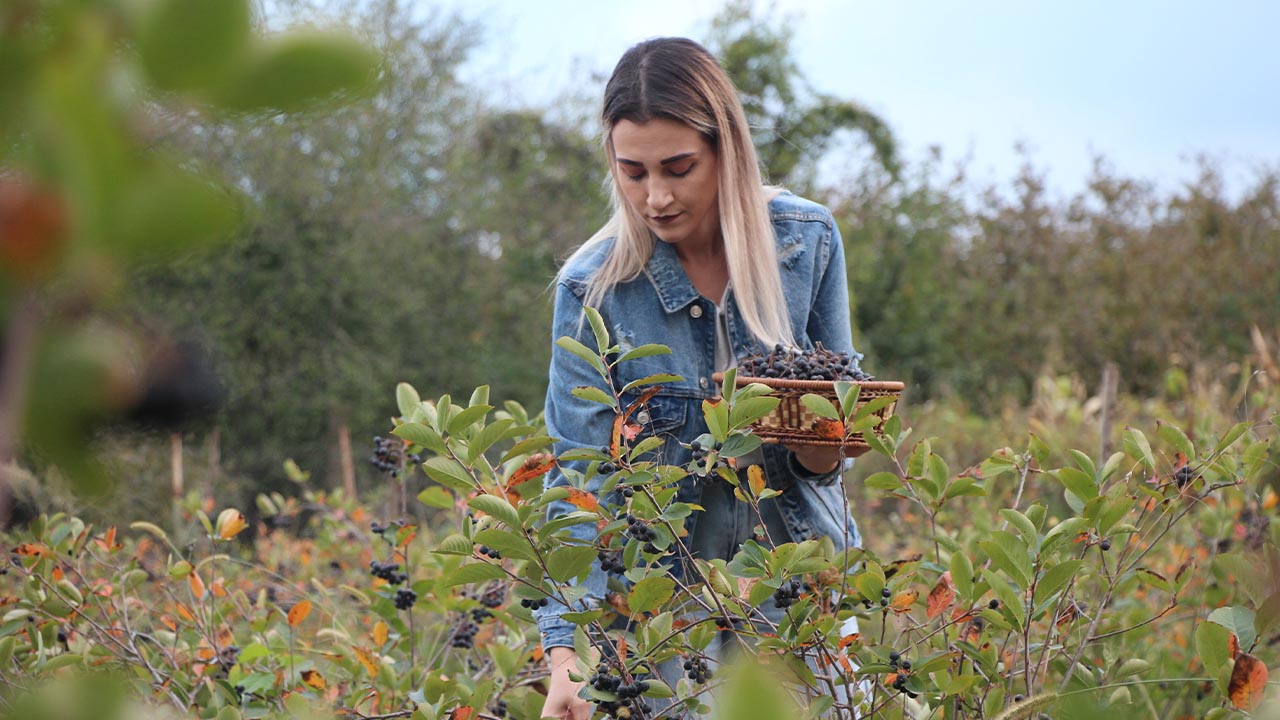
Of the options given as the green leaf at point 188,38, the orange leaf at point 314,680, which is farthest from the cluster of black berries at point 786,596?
the green leaf at point 188,38

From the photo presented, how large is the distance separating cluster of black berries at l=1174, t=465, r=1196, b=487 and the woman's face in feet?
3.17

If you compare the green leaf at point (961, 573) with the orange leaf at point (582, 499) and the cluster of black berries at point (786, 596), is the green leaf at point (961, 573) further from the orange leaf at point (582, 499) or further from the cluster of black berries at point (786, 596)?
the orange leaf at point (582, 499)

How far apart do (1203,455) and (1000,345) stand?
1122 cm

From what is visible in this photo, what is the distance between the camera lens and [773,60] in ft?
37.7

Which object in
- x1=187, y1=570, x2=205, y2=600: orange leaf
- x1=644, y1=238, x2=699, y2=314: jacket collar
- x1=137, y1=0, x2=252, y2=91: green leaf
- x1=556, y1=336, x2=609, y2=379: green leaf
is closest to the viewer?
x1=137, y1=0, x2=252, y2=91: green leaf

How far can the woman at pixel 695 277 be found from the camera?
2.11 m

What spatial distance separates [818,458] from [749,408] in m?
0.59

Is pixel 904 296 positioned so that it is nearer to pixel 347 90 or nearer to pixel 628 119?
pixel 628 119

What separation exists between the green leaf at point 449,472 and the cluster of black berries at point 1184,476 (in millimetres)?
1006

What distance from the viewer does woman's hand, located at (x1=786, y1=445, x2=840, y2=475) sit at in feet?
6.28

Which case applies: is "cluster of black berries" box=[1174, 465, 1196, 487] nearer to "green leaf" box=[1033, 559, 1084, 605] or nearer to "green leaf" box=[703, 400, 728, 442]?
"green leaf" box=[1033, 559, 1084, 605]

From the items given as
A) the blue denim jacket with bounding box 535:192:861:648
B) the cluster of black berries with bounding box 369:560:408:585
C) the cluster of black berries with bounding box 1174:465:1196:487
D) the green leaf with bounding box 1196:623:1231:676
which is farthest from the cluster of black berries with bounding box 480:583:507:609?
the green leaf with bounding box 1196:623:1231:676

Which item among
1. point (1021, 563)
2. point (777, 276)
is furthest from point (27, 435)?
point (777, 276)

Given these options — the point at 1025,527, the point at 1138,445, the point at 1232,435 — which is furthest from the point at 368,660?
the point at 1232,435
